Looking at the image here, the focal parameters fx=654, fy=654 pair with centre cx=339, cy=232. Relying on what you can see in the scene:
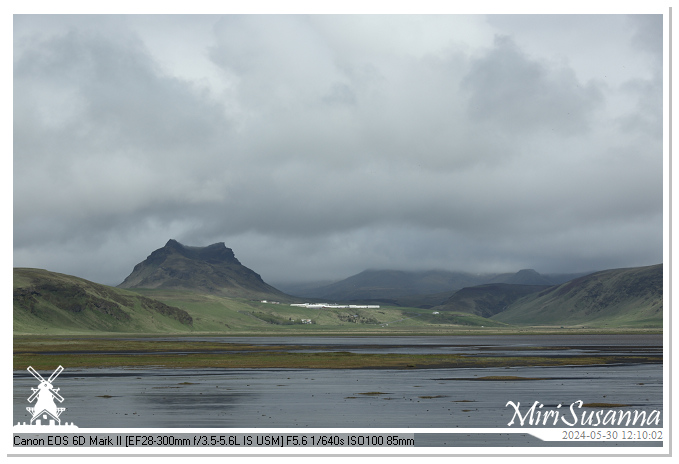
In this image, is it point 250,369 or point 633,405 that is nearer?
point 633,405

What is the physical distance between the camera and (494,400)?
154 feet

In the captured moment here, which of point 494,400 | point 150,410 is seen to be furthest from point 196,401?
point 494,400

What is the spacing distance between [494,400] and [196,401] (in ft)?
70.8

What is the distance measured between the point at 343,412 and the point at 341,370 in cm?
3423
